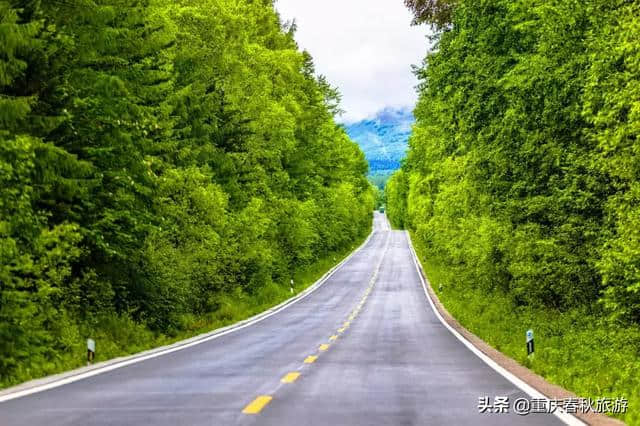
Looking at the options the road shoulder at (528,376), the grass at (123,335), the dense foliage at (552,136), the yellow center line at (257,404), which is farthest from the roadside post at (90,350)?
the dense foliage at (552,136)

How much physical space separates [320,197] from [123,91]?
5341 cm

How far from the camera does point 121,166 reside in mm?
20469

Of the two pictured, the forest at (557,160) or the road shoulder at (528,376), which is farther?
the forest at (557,160)

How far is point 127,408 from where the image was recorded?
10.0 meters

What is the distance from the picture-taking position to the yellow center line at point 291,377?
13133mm

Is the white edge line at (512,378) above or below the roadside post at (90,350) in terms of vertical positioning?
below

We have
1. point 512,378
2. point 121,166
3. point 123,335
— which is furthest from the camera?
point 123,335

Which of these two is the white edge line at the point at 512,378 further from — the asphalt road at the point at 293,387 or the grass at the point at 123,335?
the grass at the point at 123,335

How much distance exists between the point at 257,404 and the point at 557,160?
11887mm

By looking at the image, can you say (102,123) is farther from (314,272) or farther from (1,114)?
(314,272)

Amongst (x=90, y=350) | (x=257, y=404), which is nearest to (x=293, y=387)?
(x=257, y=404)

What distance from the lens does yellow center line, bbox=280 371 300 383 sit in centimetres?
1313

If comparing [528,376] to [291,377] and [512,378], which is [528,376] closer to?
[512,378]

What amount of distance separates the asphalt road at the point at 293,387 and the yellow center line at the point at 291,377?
0.06ft
